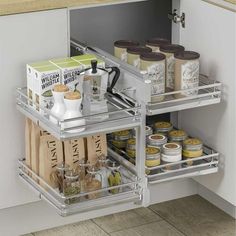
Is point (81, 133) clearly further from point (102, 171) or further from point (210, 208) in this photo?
point (210, 208)

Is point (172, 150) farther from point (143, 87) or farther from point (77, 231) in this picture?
point (77, 231)

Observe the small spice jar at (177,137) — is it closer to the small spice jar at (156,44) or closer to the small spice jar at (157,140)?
the small spice jar at (157,140)

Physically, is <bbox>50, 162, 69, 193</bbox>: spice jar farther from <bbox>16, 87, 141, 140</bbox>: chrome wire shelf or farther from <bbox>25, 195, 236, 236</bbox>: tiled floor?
<bbox>25, 195, 236, 236</bbox>: tiled floor

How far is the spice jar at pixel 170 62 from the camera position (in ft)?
10.00

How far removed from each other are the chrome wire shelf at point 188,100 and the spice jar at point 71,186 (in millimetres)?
350

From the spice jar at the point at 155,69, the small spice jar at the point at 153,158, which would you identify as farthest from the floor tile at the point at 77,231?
the spice jar at the point at 155,69

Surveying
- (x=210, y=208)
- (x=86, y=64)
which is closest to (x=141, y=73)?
(x=86, y=64)

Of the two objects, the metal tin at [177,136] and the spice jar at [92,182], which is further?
the metal tin at [177,136]

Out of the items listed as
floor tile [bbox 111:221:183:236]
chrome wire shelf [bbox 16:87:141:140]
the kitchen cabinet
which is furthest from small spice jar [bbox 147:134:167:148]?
floor tile [bbox 111:221:183:236]

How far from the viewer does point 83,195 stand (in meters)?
2.77

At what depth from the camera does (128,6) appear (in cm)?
347

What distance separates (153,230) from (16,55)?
896 mm

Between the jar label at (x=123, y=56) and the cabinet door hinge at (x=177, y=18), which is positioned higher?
the cabinet door hinge at (x=177, y=18)

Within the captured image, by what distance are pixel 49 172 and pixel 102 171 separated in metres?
0.19
